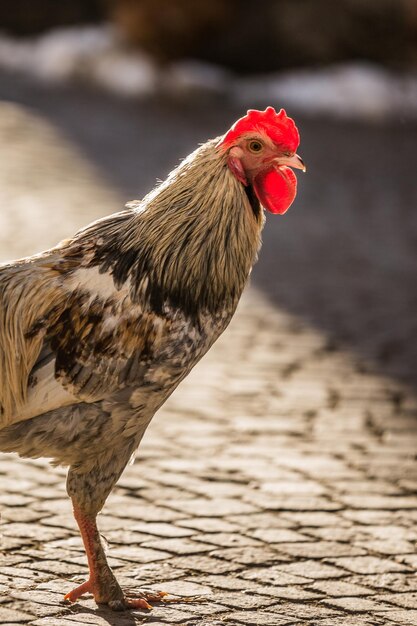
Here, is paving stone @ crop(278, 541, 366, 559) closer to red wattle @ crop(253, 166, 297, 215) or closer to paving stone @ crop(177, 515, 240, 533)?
paving stone @ crop(177, 515, 240, 533)

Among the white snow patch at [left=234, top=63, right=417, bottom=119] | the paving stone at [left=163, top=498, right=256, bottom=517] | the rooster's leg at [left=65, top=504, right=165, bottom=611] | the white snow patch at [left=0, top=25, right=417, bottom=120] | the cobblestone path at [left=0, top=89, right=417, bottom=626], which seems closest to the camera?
the rooster's leg at [left=65, top=504, right=165, bottom=611]

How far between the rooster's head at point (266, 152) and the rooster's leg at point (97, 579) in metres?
1.28

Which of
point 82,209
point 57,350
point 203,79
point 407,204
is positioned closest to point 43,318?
point 57,350

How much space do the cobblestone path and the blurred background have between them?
76cm

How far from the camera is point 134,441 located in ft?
13.9

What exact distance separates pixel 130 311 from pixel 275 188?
66cm

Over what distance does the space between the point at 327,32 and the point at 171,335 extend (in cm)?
1697

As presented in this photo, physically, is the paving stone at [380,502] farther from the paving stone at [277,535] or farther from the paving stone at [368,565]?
the paving stone at [368,565]

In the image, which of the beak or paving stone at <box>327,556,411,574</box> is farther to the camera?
paving stone at <box>327,556,411,574</box>

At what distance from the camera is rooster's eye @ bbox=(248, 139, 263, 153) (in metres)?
4.17

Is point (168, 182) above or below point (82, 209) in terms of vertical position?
below

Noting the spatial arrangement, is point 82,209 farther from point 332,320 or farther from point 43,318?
point 43,318

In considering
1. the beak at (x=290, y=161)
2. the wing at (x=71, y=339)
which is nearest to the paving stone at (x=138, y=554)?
the wing at (x=71, y=339)

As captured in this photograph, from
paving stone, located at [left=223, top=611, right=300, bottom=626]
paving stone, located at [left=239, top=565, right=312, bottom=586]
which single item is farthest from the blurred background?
paving stone, located at [left=223, top=611, right=300, bottom=626]
